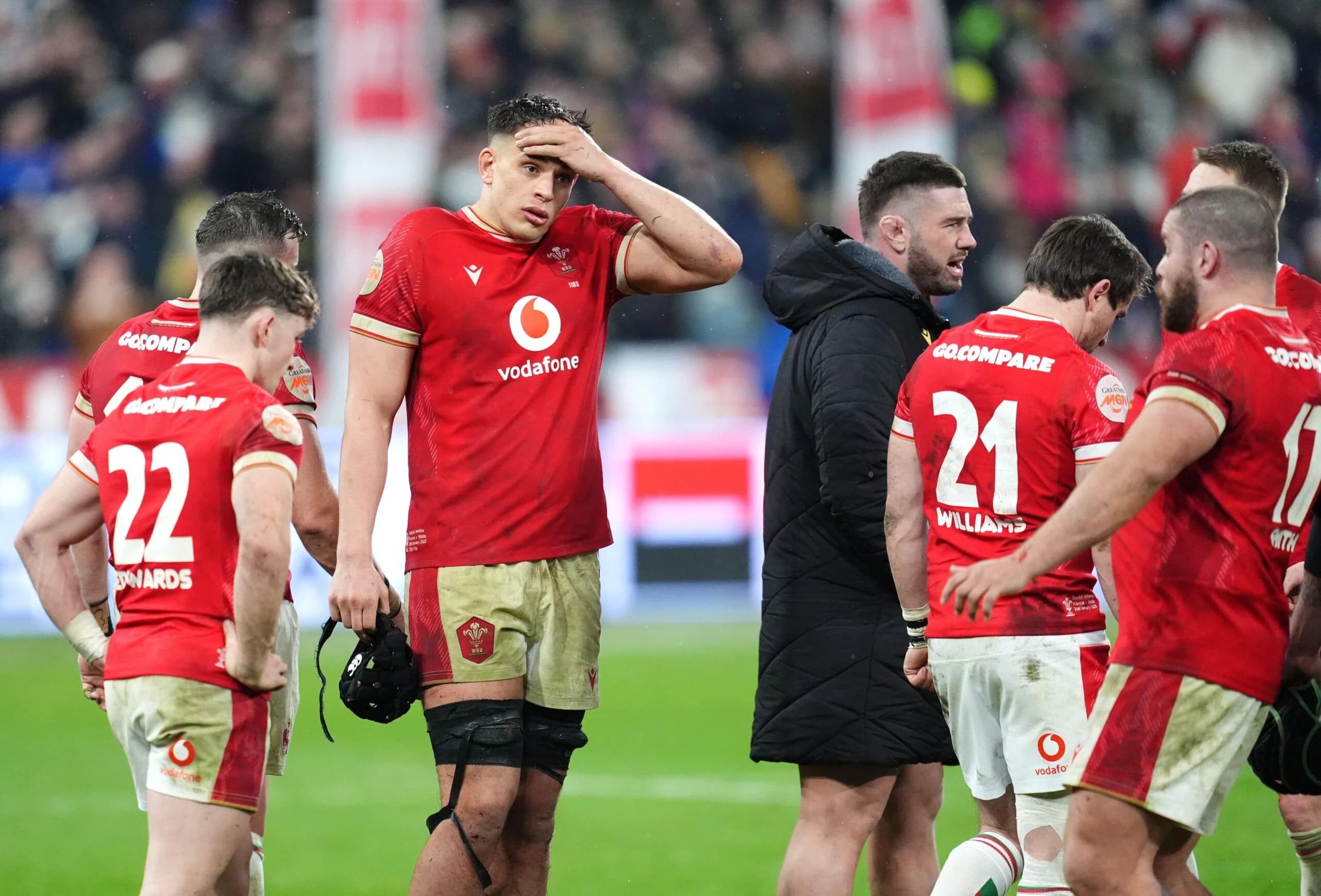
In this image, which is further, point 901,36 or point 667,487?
point 901,36

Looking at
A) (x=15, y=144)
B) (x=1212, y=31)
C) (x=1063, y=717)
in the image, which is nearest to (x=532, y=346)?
(x=1063, y=717)

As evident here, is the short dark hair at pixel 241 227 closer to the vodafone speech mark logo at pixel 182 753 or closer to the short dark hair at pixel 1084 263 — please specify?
the vodafone speech mark logo at pixel 182 753

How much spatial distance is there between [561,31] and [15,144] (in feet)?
18.1

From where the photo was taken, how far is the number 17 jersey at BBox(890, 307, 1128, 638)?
409cm

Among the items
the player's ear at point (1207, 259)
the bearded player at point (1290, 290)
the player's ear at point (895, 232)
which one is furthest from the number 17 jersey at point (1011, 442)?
the bearded player at point (1290, 290)

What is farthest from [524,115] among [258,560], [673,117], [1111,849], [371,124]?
Result: [673,117]

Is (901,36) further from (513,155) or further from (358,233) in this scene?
(513,155)

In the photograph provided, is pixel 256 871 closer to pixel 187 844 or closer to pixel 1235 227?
pixel 187 844

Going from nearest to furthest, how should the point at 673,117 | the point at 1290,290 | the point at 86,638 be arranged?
the point at 86,638 < the point at 1290,290 < the point at 673,117

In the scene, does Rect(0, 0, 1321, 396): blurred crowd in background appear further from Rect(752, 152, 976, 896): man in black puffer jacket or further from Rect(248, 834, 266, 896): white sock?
Rect(248, 834, 266, 896): white sock

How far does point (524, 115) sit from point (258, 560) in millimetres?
1569

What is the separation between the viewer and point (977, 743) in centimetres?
428

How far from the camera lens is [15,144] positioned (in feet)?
51.5

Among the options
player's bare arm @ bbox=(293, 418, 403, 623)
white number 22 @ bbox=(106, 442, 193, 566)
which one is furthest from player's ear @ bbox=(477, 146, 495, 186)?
white number 22 @ bbox=(106, 442, 193, 566)
